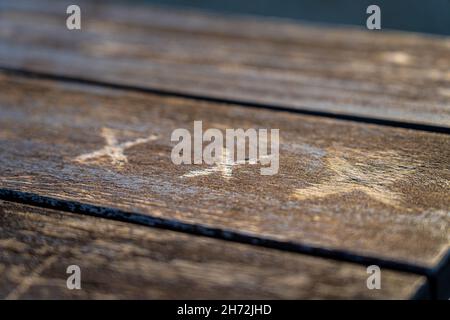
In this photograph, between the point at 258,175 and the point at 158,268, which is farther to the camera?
the point at 258,175

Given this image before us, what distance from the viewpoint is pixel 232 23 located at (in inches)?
69.8

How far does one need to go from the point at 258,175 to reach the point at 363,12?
2.27 m

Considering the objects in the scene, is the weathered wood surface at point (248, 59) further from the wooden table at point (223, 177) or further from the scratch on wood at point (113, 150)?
the scratch on wood at point (113, 150)

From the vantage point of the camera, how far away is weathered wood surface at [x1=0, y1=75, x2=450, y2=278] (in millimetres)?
570

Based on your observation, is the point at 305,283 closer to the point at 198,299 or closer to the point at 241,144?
the point at 198,299

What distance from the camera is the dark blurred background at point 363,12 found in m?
2.77

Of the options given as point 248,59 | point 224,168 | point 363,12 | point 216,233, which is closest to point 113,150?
point 224,168

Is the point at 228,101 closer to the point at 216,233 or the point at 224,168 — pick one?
the point at 224,168

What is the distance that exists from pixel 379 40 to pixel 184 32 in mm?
414

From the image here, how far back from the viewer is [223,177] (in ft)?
2.28

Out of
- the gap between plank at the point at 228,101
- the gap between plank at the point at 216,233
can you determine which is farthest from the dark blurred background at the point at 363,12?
the gap between plank at the point at 216,233

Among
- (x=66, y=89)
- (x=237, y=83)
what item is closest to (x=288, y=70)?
(x=237, y=83)

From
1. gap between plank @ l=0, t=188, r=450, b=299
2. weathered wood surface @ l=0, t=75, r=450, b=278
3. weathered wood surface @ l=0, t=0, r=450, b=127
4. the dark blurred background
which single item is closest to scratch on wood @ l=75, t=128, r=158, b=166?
weathered wood surface @ l=0, t=75, r=450, b=278
